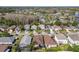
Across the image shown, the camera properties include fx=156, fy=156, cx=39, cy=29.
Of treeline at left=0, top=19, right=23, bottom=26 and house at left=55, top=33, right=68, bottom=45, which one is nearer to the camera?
house at left=55, top=33, right=68, bottom=45

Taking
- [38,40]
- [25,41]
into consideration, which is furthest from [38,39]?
[25,41]

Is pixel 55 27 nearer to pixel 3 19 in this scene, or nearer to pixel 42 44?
pixel 42 44

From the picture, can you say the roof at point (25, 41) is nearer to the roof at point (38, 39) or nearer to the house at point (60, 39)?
the roof at point (38, 39)

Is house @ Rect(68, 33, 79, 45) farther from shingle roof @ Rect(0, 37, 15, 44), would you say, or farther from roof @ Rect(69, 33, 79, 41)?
shingle roof @ Rect(0, 37, 15, 44)

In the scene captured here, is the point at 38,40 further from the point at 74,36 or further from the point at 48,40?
the point at 74,36

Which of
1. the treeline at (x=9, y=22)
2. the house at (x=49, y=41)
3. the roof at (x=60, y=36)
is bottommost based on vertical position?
the house at (x=49, y=41)

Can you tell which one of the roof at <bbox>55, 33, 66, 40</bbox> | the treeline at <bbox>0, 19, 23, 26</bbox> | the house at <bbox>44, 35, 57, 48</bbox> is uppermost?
the treeline at <bbox>0, 19, 23, 26</bbox>

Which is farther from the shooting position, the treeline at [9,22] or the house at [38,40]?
the treeline at [9,22]

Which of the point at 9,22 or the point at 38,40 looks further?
the point at 9,22

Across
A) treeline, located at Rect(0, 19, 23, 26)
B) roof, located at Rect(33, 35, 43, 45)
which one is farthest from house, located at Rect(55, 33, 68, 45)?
treeline, located at Rect(0, 19, 23, 26)

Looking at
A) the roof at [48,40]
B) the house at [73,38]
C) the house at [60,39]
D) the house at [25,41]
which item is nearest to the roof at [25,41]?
the house at [25,41]
